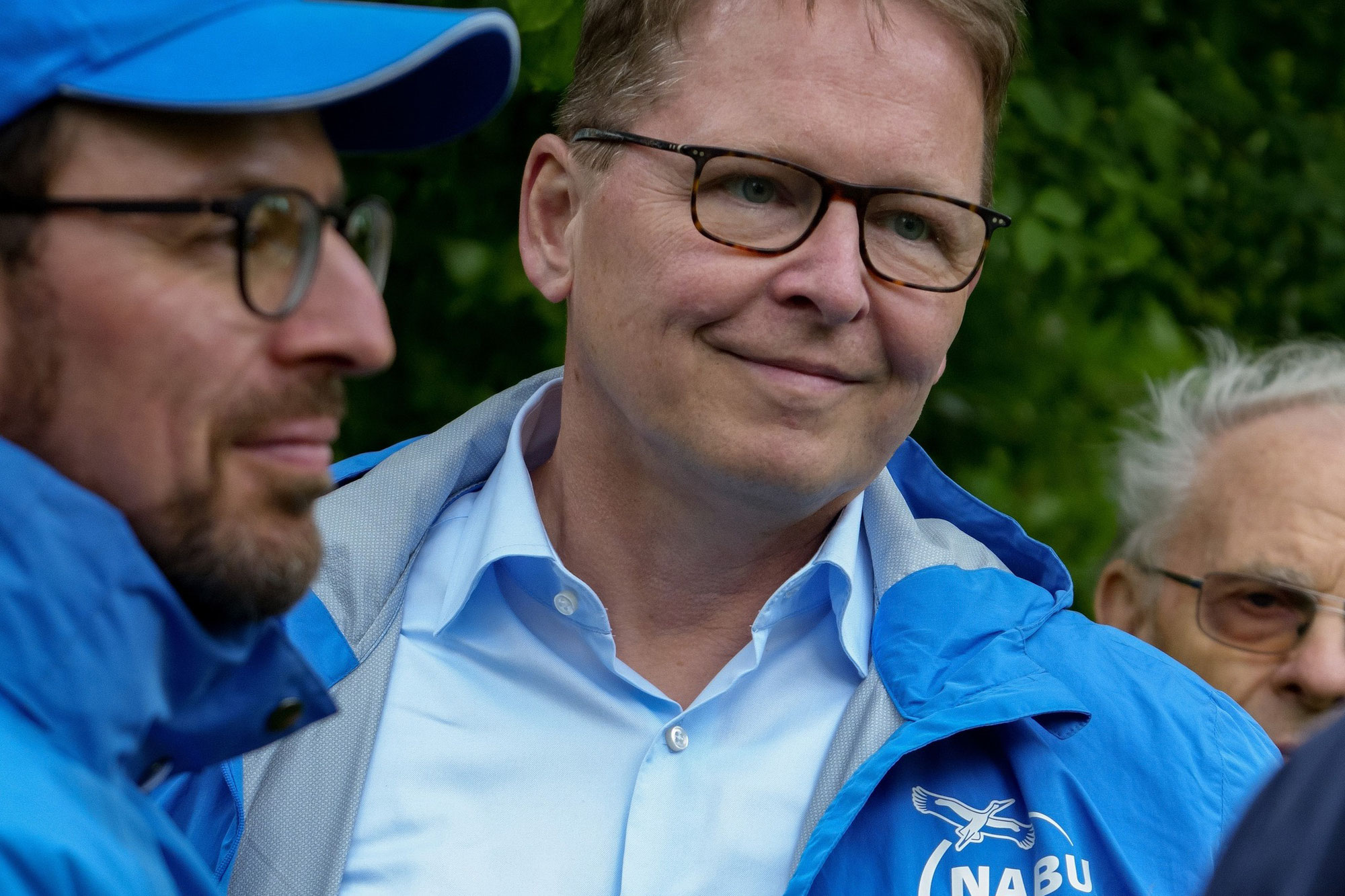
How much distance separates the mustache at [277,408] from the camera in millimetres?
1300

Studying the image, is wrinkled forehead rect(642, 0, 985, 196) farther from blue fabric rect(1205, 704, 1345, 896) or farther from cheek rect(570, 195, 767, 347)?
blue fabric rect(1205, 704, 1345, 896)

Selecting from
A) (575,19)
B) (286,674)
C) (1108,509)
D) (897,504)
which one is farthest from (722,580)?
(1108,509)

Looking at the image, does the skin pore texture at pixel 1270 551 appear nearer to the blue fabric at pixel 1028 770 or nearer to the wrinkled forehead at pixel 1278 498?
the wrinkled forehead at pixel 1278 498

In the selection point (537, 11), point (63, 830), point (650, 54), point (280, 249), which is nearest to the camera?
point (63, 830)

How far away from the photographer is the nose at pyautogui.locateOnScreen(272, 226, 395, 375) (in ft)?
4.42

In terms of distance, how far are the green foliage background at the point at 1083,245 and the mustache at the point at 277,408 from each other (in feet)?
5.31

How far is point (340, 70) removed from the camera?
1297 mm

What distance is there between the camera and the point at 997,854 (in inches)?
72.2

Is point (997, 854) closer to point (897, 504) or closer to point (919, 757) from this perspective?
point (919, 757)

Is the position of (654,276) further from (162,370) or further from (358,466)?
(162,370)

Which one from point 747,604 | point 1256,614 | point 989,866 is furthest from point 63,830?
point 1256,614

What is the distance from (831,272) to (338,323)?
33.2 inches

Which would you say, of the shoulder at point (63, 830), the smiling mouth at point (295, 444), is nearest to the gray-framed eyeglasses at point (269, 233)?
the smiling mouth at point (295, 444)

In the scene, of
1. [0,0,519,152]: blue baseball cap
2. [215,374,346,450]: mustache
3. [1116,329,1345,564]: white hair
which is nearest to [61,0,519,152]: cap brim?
[0,0,519,152]: blue baseball cap
